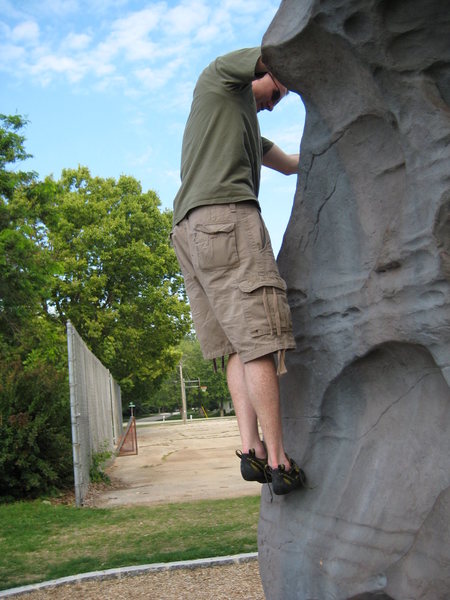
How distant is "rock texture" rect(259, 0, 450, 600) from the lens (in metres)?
2.44

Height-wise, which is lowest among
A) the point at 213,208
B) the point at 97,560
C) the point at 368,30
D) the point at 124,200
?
the point at 97,560

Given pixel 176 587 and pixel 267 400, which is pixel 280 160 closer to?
pixel 267 400

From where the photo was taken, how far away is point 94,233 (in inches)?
990

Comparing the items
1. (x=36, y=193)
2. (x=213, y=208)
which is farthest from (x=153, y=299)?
(x=213, y=208)

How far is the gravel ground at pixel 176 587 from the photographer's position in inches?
166

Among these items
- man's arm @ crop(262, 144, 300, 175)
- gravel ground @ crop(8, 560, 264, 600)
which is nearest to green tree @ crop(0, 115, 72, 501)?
gravel ground @ crop(8, 560, 264, 600)

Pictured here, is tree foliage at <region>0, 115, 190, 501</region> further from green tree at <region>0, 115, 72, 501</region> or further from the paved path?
the paved path

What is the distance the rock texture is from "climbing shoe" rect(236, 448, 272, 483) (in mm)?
190

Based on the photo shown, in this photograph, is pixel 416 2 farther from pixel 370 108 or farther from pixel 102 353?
pixel 102 353

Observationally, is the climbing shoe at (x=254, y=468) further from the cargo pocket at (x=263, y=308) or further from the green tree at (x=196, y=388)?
the green tree at (x=196, y=388)

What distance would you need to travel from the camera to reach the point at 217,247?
2986mm

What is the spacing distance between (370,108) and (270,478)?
1666mm

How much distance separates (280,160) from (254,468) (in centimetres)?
176

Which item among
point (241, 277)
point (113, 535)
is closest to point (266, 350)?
point (241, 277)
